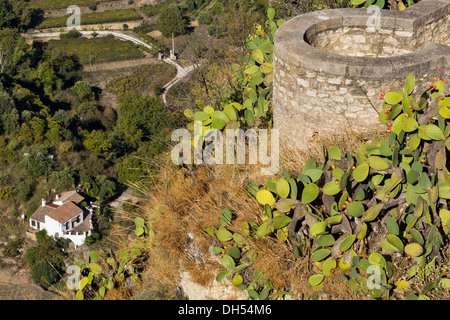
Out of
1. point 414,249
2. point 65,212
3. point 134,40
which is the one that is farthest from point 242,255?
point 134,40

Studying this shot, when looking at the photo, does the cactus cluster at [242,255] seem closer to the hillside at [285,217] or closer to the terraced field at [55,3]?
the hillside at [285,217]

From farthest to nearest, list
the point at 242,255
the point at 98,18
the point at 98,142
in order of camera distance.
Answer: the point at 98,18 → the point at 98,142 → the point at 242,255

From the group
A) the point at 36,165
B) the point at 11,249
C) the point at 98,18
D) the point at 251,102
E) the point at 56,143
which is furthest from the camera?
the point at 98,18

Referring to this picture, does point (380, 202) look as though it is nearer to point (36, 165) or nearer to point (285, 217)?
point (285, 217)

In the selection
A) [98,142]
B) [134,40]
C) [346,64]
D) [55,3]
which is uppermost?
[346,64]

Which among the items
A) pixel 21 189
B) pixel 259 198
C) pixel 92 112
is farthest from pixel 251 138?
pixel 92 112

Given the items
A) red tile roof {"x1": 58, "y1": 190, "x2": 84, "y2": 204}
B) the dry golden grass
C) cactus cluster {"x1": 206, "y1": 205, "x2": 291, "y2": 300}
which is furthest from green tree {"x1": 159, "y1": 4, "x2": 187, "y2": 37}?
cactus cluster {"x1": 206, "y1": 205, "x2": 291, "y2": 300}

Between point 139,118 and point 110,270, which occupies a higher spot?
point 110,270
